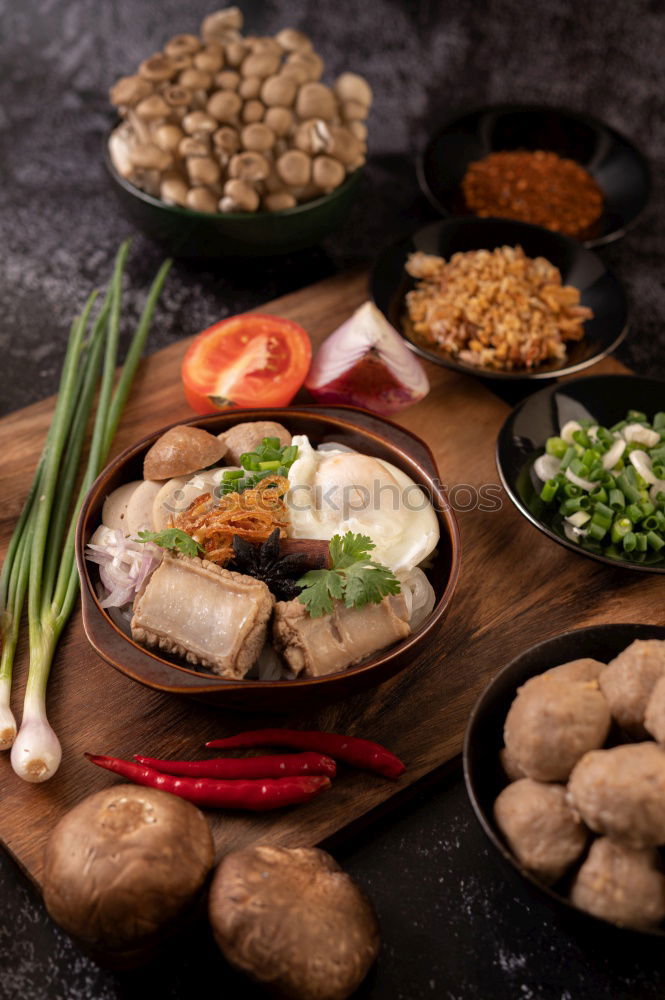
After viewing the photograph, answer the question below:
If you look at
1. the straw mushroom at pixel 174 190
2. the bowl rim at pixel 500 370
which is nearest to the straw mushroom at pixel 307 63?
the straw mushroom at pixel 174 190

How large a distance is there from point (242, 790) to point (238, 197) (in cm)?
234

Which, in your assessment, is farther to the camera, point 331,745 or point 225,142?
point 225,142

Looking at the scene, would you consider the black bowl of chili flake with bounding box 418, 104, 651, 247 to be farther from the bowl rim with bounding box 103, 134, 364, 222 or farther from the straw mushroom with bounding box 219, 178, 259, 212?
the straw mushroom with bounding box 219, 178, 259, 212

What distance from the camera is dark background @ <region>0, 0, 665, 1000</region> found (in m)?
2.25

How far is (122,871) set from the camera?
1985mm

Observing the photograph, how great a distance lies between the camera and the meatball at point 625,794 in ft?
6.17

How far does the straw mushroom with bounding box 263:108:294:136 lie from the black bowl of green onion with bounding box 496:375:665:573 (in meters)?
1.52

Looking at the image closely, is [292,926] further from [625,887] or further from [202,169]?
[202,169]

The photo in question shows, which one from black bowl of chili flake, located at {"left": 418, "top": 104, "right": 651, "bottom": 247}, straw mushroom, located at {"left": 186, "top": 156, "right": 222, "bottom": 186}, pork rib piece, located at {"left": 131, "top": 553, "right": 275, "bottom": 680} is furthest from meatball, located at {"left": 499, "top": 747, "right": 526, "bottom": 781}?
black bowl of chili flake, located at {"left": 418, "top": 104, "right": 651, "bottom": 247}

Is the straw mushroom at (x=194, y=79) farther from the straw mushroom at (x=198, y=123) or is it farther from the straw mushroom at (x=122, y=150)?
the straw mushroom at (x=122, y=150)

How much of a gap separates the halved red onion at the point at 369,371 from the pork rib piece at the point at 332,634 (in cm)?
115

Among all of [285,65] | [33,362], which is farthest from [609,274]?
[33,362]

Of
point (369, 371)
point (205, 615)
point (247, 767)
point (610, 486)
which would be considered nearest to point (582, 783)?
point (247, 767)

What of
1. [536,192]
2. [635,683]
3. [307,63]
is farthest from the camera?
[536,192]
